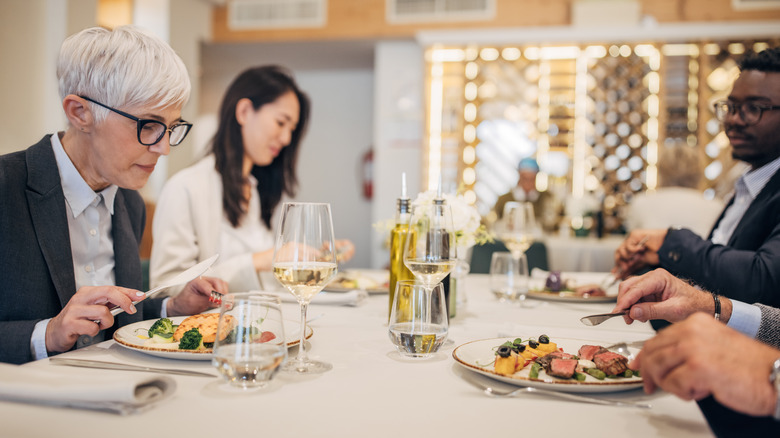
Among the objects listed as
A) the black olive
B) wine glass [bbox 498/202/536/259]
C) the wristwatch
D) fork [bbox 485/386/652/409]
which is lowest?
fork [bbox 485/386/652/409]

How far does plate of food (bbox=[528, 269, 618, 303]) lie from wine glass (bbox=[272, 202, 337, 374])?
917mm

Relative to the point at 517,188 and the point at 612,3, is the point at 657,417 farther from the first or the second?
the point at 612,3

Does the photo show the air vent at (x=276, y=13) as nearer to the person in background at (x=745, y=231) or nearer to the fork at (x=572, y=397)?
the person in background at (x=745, y=231)

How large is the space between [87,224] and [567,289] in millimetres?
1349

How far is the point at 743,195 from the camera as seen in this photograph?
1969 millimetres

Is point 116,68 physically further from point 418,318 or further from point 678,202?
point 678,202

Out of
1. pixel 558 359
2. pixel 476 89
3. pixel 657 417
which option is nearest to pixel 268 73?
pixel 558 359

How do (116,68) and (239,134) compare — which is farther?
(239,134)

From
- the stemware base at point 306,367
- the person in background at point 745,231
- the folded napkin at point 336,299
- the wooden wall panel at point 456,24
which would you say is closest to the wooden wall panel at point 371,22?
the wooden wall panel at point 456,24

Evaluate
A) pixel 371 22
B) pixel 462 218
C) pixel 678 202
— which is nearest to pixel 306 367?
pixel 462 218

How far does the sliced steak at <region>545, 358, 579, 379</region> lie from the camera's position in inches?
33.9

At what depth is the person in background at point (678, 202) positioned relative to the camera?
153 inches

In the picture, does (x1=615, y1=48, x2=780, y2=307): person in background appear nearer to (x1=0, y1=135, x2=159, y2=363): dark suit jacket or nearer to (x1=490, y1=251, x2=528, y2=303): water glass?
(x1=490, y1=251, x2=528, y2=303): water glass

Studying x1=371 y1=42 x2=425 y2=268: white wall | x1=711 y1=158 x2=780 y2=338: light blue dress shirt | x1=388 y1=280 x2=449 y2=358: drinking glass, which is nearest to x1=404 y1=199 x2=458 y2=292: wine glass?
x1=388 y1=280 x2=449 y2=358: drinking glass
